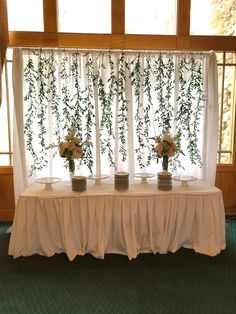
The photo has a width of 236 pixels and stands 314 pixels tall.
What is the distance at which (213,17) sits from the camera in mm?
3787

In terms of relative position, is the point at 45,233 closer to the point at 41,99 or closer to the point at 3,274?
the point at 3,274

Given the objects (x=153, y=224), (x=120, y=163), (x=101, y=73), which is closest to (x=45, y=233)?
(x=153, y=224)

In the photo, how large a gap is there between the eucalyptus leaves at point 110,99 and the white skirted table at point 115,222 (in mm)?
849

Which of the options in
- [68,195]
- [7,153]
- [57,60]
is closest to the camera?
[68,195]

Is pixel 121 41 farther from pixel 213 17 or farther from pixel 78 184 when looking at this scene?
pixel 78 184

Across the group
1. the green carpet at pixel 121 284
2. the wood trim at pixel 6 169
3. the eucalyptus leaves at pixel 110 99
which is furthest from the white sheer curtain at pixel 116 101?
the green carpet at pixel 121 284

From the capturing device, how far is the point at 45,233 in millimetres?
2854

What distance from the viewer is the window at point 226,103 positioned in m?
3.82

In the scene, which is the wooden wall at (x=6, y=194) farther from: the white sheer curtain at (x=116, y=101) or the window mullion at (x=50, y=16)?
the window mullion at (x=50, y=16)

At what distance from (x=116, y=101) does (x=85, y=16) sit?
1.13 meters

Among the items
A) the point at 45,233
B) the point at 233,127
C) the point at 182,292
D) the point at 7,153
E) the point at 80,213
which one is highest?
the point at 233,127

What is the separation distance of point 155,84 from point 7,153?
2.06 m

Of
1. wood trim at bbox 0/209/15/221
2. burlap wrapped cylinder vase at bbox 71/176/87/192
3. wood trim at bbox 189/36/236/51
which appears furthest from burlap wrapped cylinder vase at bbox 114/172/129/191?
wood trim at bbox 189/36/236/51

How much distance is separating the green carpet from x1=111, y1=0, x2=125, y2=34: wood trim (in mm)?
2609
